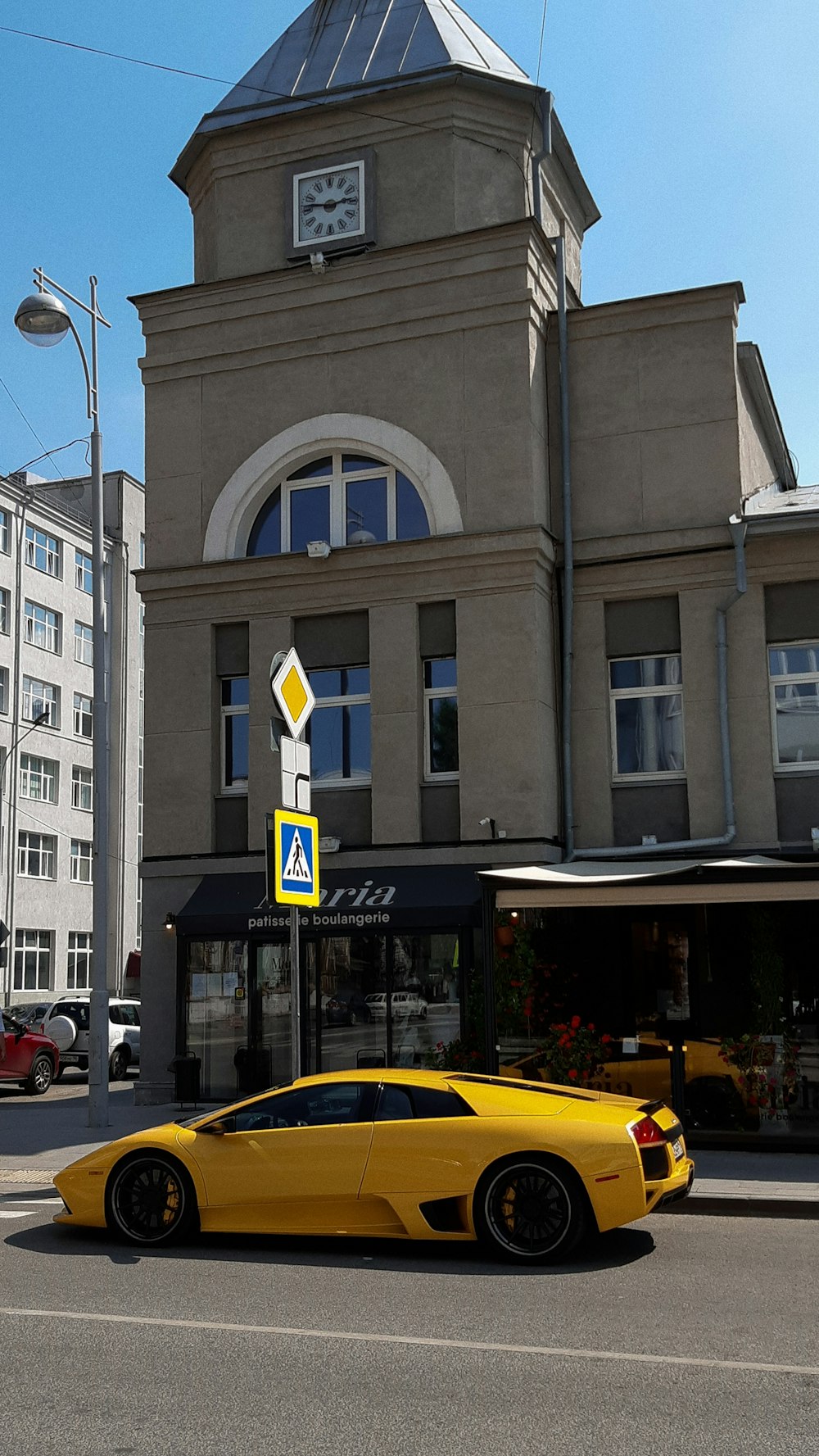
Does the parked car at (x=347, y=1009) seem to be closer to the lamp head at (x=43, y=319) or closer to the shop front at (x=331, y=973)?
the shop front at (x=331, y=973)

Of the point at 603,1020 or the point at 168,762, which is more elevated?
the point at 168,762

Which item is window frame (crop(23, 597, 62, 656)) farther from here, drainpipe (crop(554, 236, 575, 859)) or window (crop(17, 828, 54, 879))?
drainpipe (crop(554, 236, 575, 859))

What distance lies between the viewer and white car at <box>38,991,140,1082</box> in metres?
28.4

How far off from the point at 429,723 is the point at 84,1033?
1450 cm

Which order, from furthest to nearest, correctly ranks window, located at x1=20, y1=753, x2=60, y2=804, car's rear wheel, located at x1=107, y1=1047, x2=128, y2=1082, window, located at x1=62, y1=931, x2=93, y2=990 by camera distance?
1. window, located at x1=62, y1=931, x2=93, y2=990
2. window, located at x1=20, y1=753, x2=60, y2=804
3. car's rear wheel, located at x1=107, y1=1047, x2=128, y2=1082

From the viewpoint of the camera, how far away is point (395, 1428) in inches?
215

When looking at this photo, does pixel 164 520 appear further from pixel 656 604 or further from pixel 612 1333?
pixel 612 1333

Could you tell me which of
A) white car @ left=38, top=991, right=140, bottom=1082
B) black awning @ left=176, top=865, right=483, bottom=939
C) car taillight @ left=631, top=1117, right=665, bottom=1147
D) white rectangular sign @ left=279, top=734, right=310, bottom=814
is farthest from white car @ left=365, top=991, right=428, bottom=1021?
white car @ left=38, top=991, right=140, bottom=1082

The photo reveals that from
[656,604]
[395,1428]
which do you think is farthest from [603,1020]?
[395,1428]

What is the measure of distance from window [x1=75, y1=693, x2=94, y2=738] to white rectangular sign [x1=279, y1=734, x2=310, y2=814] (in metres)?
44.0

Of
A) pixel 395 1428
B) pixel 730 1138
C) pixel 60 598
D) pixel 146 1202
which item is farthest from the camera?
pixel 60 598

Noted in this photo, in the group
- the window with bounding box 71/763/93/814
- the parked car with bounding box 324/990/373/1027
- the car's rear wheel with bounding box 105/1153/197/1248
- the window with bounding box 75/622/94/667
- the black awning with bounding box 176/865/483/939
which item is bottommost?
the car's rear wheel with bounding box 105/1153/197/1248

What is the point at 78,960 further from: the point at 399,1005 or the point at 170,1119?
the point at 399,1005

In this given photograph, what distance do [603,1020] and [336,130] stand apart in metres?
13.4
